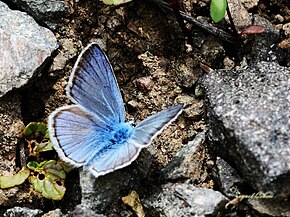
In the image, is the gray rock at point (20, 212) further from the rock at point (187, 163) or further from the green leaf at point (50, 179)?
the rock at point (187, 163)

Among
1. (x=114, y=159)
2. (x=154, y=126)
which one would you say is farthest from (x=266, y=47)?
(x=114, y=159)

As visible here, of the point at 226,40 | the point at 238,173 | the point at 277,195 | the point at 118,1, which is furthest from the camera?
the point at 226,40

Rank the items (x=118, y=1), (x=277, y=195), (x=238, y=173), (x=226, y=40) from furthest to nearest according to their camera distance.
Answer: (x=226, y=40)
(x=118, y=1)
(x=238, y=173)
(x=277, y=195)

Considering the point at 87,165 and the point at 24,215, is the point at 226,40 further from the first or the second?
the point at 24,215

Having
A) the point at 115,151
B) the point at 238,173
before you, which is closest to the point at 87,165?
the point at 115,151

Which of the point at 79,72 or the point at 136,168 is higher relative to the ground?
the point at 79,72

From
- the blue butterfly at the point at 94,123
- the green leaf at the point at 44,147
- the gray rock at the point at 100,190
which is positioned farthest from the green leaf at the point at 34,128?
the gray rock at the point at 100,190

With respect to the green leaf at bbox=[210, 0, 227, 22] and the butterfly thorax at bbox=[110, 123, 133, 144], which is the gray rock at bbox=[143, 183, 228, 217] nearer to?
the butterfly thorax at bbox=[110, 123, 133, 144]
